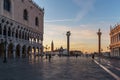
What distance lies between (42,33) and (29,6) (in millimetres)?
23933

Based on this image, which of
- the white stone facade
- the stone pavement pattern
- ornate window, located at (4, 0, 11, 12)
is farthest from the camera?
ornate window, located at (4, 0, 11, 12)

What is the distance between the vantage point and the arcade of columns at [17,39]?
68769mm

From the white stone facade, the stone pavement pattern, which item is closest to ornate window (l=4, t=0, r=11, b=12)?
the white stone facade

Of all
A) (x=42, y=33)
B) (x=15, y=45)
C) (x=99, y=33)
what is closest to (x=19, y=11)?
(x=15, y=45)

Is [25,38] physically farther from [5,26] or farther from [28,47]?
[5,26]

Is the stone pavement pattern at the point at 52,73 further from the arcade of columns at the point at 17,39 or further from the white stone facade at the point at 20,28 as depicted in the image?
the arcade of columns at the point at 17,39

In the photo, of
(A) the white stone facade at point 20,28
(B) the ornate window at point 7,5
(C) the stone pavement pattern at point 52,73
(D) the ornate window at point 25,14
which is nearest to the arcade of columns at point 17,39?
(A) the white stone facade at point 20,28

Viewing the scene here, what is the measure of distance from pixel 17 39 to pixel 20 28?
465cm

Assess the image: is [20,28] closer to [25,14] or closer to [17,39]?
[17,39]

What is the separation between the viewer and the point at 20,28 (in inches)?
3223

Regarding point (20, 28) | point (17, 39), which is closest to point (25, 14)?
point (20, 28)

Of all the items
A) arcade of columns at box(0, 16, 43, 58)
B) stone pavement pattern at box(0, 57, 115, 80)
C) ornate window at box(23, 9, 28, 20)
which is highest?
ornate window at box(23, 9, 28, 20)

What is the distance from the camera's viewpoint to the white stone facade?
227ft

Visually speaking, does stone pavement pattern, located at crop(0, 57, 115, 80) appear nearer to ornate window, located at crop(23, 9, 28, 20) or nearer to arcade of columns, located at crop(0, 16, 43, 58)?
arcade of columns, located at crop(0, 16, 43, 58)
